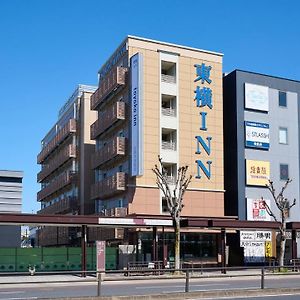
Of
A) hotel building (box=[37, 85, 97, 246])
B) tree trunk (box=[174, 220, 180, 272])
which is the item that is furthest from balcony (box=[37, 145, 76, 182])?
tree trunk (box=[174, 220, 180, 272])

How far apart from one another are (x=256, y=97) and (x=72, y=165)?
81.5 ft

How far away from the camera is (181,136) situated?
51.1 metres

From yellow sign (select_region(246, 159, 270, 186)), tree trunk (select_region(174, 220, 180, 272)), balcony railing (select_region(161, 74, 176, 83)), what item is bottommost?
tree trunk (select_region(174, 220, 180, 272))

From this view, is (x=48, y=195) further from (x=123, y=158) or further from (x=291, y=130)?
(x=291, y=130)

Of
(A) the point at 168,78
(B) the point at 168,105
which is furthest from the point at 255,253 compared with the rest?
(A) the point at 168,78

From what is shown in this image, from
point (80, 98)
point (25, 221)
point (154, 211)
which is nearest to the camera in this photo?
point (25, 221)

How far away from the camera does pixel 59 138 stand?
2923 inches

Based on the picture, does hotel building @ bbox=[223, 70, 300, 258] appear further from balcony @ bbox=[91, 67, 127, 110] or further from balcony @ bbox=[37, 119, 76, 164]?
balcony @ bbox=[37, 119, 76, 164]

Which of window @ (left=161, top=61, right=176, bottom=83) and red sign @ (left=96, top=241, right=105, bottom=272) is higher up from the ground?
window @ (left=161, top=61, right=176, bottom=83)

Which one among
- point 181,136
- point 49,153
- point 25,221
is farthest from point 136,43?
point 49,153

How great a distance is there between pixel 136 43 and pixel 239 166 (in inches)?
549

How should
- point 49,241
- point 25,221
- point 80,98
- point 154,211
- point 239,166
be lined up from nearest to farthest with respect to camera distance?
point 25,221 → point 154,211 → point 239,166 → point 80,98 → point 49,241

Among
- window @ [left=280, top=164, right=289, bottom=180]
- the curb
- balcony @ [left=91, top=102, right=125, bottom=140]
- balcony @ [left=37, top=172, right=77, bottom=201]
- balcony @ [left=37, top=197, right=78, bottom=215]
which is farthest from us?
balcony @ [left=37, top=172, right=77, bottom=201]

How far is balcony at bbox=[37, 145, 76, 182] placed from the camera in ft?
222
